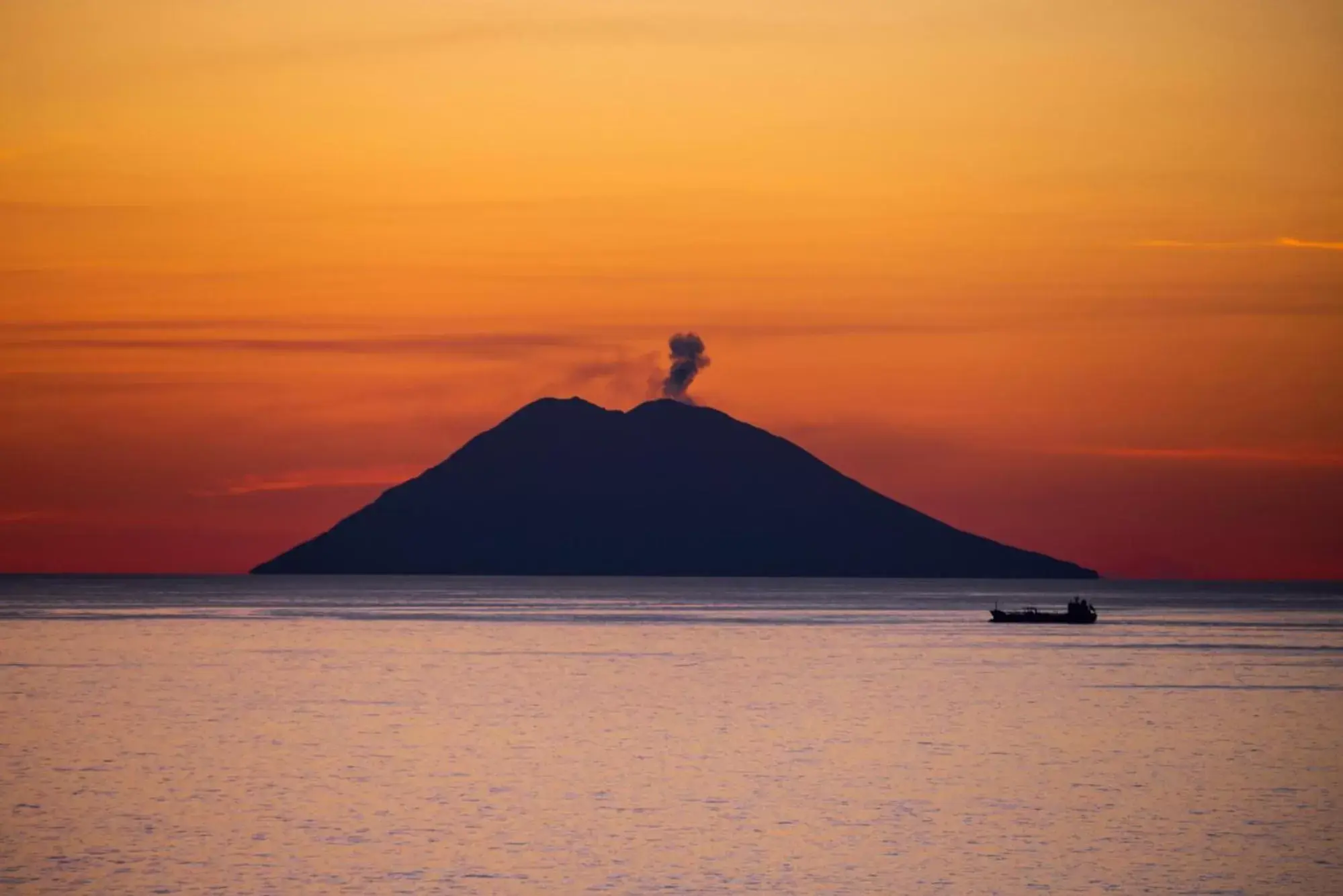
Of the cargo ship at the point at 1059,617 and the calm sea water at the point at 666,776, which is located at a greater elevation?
the cargo ship at the point at 1059,617

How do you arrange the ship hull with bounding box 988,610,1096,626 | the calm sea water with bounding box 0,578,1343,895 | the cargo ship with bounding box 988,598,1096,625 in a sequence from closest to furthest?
the calm sea water with bounding box 0,578,1343,895, the ship hull with bounding box 988,610,1096,626, the cargo ship with bounding box 988,598,1096,625

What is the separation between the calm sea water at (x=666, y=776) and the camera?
3759 centimetres

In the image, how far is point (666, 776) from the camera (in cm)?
5172

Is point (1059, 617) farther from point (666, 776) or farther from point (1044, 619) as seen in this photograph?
point (666, 776)

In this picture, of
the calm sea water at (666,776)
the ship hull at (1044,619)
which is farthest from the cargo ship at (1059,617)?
the calm sea water at (666,776)

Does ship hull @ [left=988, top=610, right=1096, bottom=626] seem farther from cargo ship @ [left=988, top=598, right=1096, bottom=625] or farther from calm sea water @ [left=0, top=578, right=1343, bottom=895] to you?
calm sea water @ [left=0, top=578, right=1343, bottom=895]

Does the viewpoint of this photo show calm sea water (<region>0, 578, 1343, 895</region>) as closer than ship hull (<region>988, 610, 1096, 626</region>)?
Yes

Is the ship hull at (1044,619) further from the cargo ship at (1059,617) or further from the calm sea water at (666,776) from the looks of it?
the calm sea water at (666,776)

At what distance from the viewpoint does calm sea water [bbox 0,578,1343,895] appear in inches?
1480

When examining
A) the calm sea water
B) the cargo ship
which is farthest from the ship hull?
the calm sea water

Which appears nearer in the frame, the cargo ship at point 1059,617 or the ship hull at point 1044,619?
the ship hull at point 1044,619

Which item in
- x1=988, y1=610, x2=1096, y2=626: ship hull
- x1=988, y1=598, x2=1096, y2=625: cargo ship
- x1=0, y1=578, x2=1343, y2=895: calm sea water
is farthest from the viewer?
x1=988, y1=598, x2=1096, y2=625: cargo ship

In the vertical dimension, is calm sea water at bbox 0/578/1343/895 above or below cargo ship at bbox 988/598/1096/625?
below

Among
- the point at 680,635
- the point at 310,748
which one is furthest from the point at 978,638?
the point at 310,748
